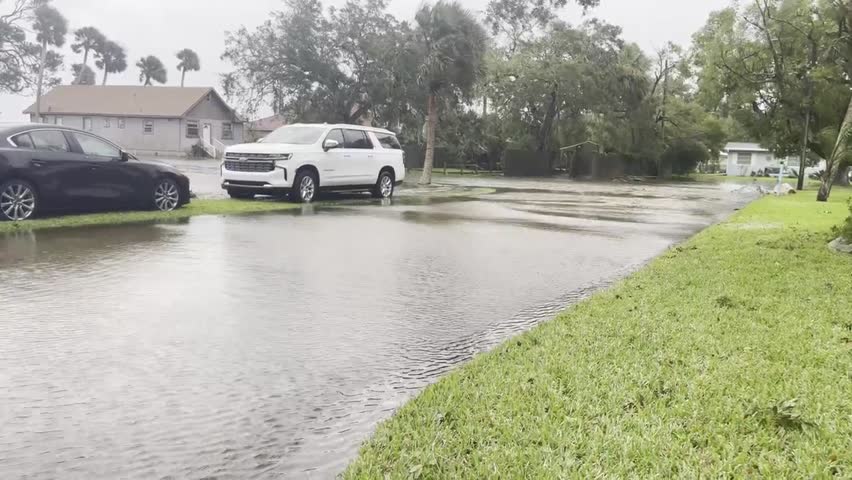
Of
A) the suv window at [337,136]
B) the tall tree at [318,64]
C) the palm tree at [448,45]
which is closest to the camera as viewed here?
the suv window at [337,136]

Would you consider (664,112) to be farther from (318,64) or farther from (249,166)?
(249,166)

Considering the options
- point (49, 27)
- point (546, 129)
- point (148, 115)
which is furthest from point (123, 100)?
point (546, 129)

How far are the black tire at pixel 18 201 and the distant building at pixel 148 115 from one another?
5019cm

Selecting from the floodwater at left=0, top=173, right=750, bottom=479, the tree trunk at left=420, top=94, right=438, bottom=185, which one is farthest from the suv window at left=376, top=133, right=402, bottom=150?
the tree trunk at left=420, top=94, right=438, bottom=185

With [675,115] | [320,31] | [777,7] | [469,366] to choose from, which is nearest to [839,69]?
[777,7]

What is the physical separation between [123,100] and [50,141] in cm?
5608

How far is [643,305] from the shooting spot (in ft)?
21.4

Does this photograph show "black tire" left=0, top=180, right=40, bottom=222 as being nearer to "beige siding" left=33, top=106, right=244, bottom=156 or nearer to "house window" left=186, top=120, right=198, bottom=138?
"beige siding" left=33, top=106, right=244, bottom=156

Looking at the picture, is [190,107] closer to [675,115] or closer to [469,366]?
[675,115]

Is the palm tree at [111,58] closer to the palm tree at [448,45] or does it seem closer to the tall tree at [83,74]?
the tall tree at [83,74]

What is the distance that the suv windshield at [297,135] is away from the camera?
18328 mm

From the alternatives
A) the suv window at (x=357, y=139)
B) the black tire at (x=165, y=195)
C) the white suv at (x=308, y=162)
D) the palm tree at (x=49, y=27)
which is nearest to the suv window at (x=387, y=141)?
the white suv at (x=308, y=162)

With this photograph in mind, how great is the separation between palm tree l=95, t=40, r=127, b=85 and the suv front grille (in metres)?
92.9

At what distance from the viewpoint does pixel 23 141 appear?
11.8 metres
